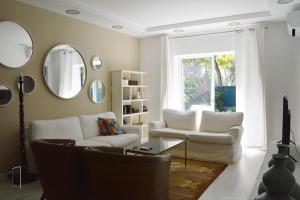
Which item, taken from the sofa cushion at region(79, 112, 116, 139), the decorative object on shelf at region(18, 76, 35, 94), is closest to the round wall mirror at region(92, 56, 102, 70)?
the sofa cushion at region(79, 112, 116, 139)

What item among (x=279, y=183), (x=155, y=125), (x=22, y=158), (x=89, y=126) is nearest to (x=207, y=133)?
(x=155, y=125)

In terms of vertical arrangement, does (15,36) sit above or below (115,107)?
above

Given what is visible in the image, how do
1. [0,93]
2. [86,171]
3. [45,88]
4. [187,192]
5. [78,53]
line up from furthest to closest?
1. [78,53]
2. [45,88]
3. [0,93]
4. [187,192]
5. [86,171]

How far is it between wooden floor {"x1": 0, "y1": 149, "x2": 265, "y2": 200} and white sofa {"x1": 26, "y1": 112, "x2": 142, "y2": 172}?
0.51 metres

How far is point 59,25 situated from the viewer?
445 cm

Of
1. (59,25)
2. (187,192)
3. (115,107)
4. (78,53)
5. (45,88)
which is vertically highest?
(59,25)

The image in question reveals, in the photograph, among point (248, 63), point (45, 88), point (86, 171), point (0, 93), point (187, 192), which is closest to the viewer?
point (86, 171)

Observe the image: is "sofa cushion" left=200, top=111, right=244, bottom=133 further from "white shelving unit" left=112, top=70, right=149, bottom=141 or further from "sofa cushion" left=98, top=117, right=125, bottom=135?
"sofa cushion" left=98, top=117, right=125, bottom=135

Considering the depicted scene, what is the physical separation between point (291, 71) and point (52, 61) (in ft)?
14.7

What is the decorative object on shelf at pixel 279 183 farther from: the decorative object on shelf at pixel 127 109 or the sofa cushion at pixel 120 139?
the decorative object on shelf at pixel 127 109

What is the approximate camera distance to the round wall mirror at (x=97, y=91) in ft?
16.8

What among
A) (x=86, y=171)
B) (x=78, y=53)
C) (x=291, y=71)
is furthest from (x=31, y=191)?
(x=291, y=71)

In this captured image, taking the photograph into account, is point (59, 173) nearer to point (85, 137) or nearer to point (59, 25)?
point (85, 137)

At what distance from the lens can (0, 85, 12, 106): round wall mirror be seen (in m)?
3.56
